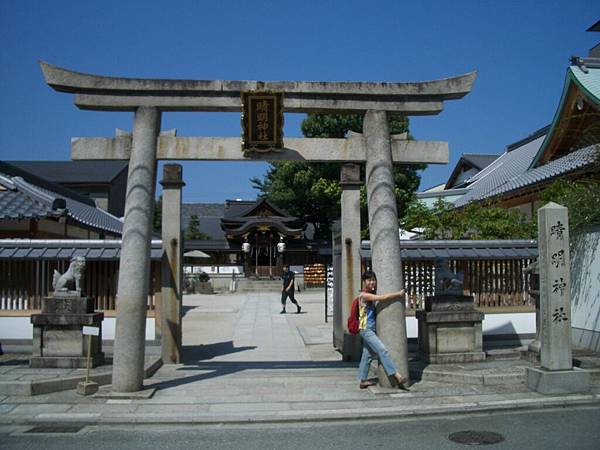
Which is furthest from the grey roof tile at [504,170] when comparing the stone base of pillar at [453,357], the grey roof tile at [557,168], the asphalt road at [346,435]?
the asphalt road at [346,435]

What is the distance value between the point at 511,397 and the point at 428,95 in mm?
5315

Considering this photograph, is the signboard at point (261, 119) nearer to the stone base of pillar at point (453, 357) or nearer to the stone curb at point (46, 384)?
the stone curb at point (46, 384)

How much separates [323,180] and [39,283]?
2528 centimetres

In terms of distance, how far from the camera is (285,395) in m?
→ 8.39

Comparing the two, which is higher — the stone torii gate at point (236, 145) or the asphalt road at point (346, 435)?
the stone torii gate at point (236, 145)

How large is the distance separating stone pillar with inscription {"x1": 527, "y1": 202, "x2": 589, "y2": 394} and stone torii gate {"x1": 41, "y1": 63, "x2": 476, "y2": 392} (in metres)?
2.11

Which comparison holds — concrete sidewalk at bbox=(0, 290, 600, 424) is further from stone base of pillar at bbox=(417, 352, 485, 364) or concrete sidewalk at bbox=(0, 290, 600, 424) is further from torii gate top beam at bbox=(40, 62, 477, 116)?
torii gate top beam at bbox=(40, 62, 477, 116)

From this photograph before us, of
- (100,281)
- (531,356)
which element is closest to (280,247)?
(100,281)

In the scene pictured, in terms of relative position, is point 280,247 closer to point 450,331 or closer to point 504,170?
→ point 504,170

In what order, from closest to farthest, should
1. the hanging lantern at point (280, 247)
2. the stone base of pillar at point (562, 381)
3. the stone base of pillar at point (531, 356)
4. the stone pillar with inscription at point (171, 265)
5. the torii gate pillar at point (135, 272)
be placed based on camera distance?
the stone base of pillar at point (562, 381) → the torii gate pillar at point (135, 272) → the stone base of pillar at point (531, 356) → the stone pillar with inscription at point (171, 265) → the hanging lantern at point (280, 247)

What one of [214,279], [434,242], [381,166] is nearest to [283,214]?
[214,279]

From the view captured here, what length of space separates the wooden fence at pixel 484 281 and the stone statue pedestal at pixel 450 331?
172 centimetres

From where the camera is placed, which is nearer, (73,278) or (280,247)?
(73,278)

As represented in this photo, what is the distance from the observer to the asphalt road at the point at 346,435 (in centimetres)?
625
